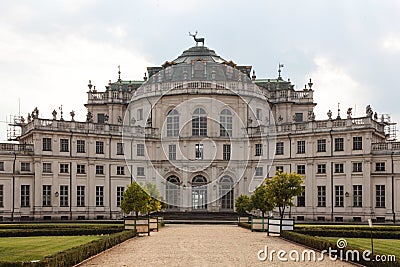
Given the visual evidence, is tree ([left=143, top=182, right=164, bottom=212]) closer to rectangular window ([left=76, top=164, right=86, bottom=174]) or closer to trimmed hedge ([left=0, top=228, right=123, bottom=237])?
trimmed hedge ([left=0, top=228, right=123, bottom=237])

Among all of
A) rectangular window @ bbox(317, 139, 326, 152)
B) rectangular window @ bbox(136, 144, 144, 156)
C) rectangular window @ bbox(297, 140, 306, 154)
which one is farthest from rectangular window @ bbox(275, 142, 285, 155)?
rectangular window @ bbox(136, 144, 144, 156)

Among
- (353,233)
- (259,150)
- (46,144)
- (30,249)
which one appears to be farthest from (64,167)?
(30,249)

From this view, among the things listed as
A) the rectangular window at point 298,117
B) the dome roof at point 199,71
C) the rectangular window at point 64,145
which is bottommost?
the rectangular window at point 64,145

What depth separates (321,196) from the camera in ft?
252

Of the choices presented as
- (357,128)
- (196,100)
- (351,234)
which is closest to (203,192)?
(196,100)

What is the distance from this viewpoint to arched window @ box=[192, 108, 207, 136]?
282 feet

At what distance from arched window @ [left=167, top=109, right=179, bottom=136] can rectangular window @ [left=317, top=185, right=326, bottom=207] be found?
20.0 metres

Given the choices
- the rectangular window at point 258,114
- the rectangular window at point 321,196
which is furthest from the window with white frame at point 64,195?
the rectangular window at point 321,196

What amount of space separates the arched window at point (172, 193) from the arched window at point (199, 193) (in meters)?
2.01

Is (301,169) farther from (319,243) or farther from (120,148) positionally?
(319,243)

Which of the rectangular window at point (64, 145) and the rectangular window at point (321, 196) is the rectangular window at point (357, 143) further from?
the rectangular window at point (64, 145)

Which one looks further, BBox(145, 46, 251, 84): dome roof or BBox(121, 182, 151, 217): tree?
BBox(145, 46, 251, 84): dome roof

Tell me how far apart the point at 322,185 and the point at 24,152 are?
33.6 metres
